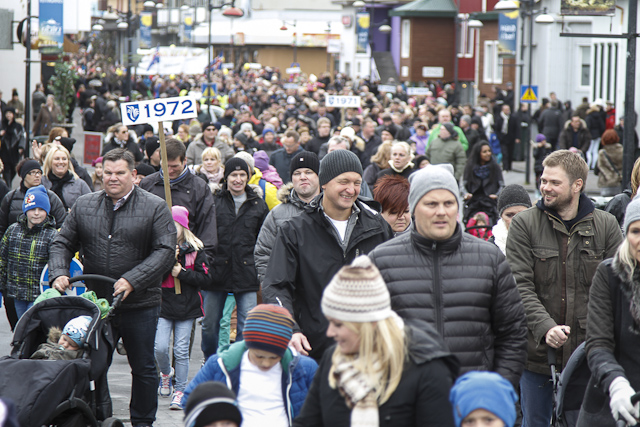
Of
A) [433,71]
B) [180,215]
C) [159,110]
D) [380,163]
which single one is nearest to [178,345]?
[180,215]

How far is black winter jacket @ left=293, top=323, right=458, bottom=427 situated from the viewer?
329 centimetres

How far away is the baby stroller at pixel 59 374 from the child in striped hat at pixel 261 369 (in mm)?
1385

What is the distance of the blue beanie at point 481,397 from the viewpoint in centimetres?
318

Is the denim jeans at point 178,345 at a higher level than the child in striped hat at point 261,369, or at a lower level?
lower

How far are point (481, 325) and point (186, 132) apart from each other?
15974mm

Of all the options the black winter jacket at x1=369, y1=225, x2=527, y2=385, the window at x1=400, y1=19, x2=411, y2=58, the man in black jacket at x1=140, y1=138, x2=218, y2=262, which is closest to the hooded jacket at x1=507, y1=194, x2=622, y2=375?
the black winter jacket at x1=369, y1=225, x2=527, y2=385

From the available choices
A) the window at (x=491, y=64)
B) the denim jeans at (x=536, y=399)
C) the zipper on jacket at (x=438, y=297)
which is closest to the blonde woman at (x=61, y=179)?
the denim jeans at (x=536, y=399)

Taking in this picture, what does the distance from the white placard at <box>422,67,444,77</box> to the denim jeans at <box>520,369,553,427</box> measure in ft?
202

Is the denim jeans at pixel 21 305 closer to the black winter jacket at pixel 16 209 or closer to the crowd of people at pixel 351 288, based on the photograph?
the crowd of people at pixel 351 288

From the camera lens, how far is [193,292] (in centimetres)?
800

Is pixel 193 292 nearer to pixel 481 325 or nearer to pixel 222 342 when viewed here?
pixel 222 342

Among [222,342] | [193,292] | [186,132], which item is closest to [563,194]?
[193,292]

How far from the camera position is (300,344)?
181 inches

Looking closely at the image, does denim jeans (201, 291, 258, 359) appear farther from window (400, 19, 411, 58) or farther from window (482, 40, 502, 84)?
window (400, 19, 411, 58)
